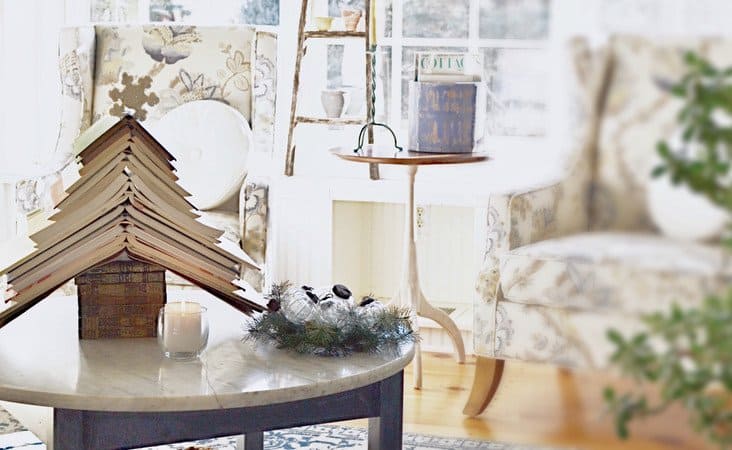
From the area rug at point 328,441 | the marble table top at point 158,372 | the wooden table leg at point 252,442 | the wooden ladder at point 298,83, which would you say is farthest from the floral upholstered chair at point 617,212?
the wooden ladder at point 298,83

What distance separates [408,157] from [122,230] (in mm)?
1152

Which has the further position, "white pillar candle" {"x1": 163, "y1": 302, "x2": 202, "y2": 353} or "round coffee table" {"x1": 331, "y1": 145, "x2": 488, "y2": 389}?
"round coffee table" {"x1": 331, "y1": 145, "x2": 488, "y2": 389}

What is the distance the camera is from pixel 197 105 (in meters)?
3.18

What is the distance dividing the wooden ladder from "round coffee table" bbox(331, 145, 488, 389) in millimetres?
425

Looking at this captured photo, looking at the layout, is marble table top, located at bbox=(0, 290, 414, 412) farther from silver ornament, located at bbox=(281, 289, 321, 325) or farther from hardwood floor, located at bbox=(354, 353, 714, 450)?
hardwood floor, located at bbox=(354, 353, 714, 450)

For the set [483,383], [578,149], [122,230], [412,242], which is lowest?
[483,383]

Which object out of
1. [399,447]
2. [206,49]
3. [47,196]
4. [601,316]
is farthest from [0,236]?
[601,316]

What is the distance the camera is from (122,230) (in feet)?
5.18

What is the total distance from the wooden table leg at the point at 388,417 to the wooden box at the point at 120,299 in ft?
1.22

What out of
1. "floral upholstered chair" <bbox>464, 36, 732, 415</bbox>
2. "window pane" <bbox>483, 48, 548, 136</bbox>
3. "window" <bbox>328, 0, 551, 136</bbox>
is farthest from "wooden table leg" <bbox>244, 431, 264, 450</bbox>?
"floral upholstered chair" <bbox>464, 36, 732, 415</bbox>

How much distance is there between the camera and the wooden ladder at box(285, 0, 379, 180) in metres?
3.41

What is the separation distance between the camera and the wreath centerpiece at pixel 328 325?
62.1 inches

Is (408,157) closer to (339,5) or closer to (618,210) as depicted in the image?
(339,5)

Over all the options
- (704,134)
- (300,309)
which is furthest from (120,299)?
(704,134)
